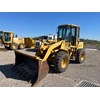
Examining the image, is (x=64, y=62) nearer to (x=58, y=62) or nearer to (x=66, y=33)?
(x=58, y=62)

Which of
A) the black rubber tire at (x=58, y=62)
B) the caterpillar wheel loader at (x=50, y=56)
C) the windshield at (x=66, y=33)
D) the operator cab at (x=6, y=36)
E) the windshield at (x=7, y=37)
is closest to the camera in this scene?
the caterpillar wheel loader at (x=50, y=56)

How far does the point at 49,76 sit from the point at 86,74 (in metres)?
1.80

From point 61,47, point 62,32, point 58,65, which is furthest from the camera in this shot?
point 62,32

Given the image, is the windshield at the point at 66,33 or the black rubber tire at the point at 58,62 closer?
the black rubber tire at the point at 58,62

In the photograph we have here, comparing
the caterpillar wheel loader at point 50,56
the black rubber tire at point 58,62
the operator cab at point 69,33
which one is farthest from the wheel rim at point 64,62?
the operator cab at point 69,33

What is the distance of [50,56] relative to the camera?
704 cm

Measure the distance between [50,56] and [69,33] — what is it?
224 cm

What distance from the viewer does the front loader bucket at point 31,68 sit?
5561 mm

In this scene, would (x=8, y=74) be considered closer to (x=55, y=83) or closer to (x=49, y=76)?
(x=49, y=76)

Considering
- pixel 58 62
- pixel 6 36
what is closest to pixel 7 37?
pixel 6 36

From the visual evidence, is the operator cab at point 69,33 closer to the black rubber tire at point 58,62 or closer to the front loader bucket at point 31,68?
the black rubber tire at point 58,62

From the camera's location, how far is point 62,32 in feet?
28.6

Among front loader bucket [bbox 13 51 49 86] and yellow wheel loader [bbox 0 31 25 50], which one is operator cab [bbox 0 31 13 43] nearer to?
yellow wheel loader [bbox 0 31 25 50]

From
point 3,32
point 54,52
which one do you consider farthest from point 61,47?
point 3,32
